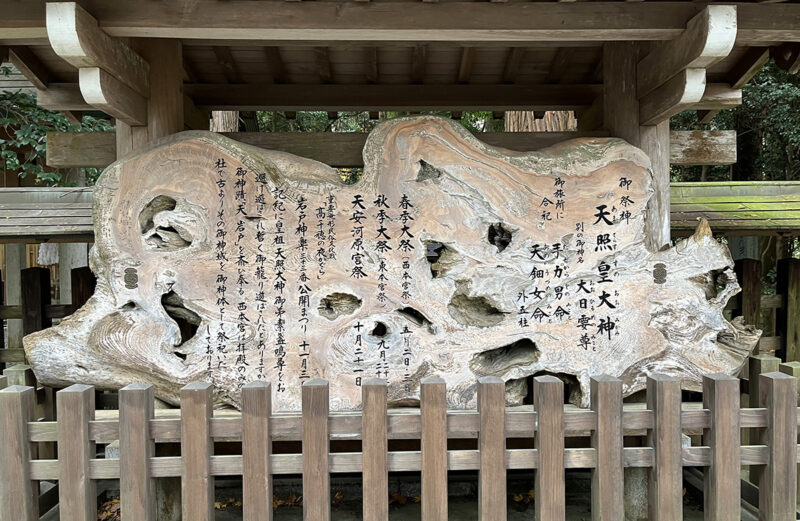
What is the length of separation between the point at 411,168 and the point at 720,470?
2137 millimetres

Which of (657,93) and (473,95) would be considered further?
(473,95)

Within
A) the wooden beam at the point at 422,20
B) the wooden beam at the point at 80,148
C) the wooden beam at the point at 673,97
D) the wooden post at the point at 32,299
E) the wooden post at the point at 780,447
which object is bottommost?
the wooden post at the point at 780,447

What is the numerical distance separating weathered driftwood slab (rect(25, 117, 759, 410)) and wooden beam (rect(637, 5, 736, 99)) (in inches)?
20.6

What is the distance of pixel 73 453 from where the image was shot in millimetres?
2352

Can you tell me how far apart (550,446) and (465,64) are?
276cm

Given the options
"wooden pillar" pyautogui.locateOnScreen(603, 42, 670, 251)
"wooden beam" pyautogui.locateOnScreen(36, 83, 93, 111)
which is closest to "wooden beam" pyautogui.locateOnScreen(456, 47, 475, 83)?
"wooden pillar" pyautogui.locateOnScreen(603, 42, 670, 251)

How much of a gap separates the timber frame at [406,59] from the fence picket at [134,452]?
1.51m

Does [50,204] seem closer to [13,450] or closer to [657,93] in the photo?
[13,450]

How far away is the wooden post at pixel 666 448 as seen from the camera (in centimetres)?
244

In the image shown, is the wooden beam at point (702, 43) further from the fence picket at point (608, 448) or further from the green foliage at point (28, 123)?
the green foliage at point (28, 123)

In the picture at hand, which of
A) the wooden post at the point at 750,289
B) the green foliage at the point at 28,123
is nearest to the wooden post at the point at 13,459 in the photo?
the green foliage at the point at 28,123

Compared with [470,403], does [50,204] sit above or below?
above

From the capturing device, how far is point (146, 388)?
2.39 m

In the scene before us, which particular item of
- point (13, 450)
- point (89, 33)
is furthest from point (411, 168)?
point (13, 450)
